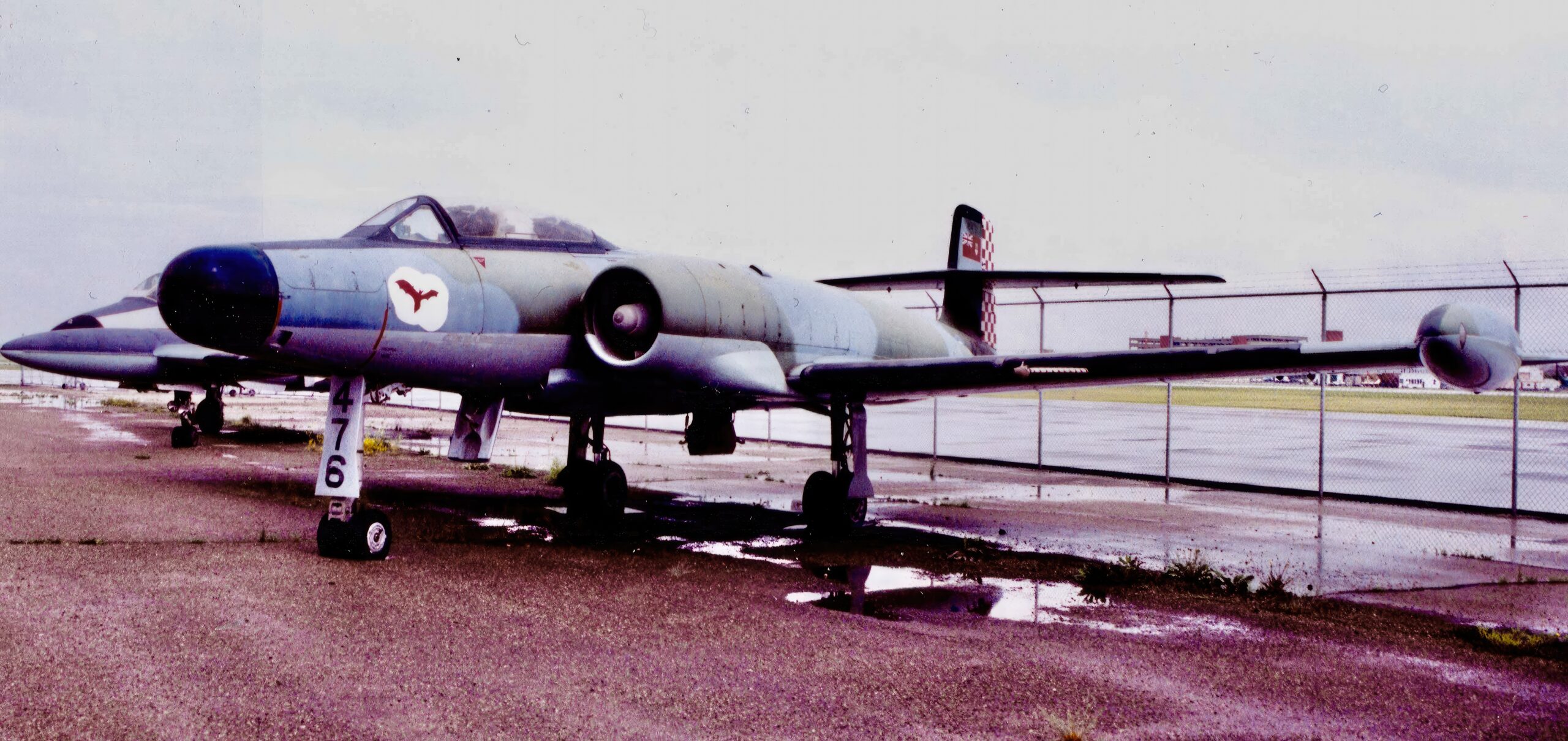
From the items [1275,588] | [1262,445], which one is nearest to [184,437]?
[1275,588]

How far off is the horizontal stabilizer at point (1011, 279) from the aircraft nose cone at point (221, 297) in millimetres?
7638

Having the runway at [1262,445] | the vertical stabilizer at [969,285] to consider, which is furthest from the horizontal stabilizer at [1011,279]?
the runway at [1262,445]

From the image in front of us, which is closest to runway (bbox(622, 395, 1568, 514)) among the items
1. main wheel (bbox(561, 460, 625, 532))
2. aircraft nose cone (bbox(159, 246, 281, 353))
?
main wheel (bbox(561, 460, 625, 532))

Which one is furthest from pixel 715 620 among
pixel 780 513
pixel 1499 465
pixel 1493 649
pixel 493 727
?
pixel 1499 465

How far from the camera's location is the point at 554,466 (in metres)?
15.7

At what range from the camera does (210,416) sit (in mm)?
22656

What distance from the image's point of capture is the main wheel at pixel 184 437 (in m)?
19.5

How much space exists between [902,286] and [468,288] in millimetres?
8494

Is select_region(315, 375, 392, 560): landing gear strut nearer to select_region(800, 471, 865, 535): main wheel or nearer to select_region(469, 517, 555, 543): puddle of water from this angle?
select_region(469, 517, 555, 543): puddle of water

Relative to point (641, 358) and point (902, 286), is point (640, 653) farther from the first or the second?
point (902, 286)

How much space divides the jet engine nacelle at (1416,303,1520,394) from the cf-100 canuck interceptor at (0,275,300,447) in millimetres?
18448

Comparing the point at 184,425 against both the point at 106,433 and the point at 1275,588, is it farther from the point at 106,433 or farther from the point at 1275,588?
the point at 1275,588

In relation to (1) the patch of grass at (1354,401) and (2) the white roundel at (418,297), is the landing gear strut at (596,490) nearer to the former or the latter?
(2) the white roundel at (418,297)

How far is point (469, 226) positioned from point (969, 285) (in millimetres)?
8213
